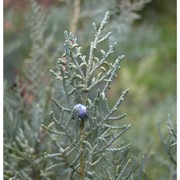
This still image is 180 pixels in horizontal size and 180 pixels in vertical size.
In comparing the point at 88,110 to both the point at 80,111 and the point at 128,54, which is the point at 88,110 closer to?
the point at 80,111

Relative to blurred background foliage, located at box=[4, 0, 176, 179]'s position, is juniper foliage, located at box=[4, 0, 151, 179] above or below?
below

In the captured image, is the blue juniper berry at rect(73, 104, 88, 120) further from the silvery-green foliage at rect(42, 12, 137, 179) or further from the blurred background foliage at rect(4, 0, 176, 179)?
the blurred background foliage at rect(4, 0, 176, 179)

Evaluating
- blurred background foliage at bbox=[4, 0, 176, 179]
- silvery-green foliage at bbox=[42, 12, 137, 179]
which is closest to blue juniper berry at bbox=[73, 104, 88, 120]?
silvery-green foliage at bbox=[42, 12, 137, 179]

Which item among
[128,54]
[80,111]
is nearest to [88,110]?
[80,111]

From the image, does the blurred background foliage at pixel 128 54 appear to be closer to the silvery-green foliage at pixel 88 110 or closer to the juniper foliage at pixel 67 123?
the juniper foliage at pixel 67 123

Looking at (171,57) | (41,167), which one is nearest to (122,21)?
(41,167)

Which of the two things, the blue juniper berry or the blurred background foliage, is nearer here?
the blue juniper berry

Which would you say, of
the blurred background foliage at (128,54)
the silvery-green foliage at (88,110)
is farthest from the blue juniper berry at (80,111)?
the blurred background foliage at (128,54)
